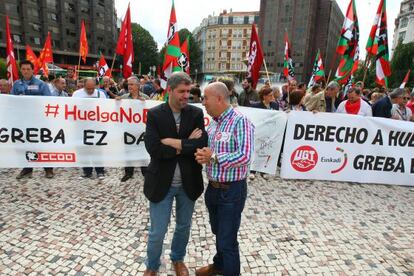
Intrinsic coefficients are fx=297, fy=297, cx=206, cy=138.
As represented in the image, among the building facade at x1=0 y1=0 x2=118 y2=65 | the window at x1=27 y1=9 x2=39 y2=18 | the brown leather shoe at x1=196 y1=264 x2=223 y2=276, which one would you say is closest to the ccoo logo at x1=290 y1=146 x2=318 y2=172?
the brown leather shoe at x1=196 y1=264 x2=223 y2=276

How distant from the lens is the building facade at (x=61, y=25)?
51344 millimetres

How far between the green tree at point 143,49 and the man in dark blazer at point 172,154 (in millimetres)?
73960

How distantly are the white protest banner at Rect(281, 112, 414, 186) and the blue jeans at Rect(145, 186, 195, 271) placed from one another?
11.4ft

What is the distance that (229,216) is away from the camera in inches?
101

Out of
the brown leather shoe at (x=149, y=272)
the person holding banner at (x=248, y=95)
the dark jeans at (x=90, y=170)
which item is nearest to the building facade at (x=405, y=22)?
the person holding banner at (x=248, y=95)

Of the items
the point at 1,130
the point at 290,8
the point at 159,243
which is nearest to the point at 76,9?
the point at 290,8

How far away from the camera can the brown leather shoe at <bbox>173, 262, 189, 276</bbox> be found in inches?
114

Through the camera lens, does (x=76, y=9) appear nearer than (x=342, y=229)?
No

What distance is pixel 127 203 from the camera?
4547 mm

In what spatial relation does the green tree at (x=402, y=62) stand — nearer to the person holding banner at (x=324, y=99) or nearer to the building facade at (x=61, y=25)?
the person holding banner at (x=324, y=99)

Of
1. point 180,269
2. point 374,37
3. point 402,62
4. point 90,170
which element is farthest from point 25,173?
point 402,62

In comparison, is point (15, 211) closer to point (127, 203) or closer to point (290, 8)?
point (127, 203)

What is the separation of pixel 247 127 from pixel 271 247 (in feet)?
5.81

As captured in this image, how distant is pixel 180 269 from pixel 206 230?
965mm
